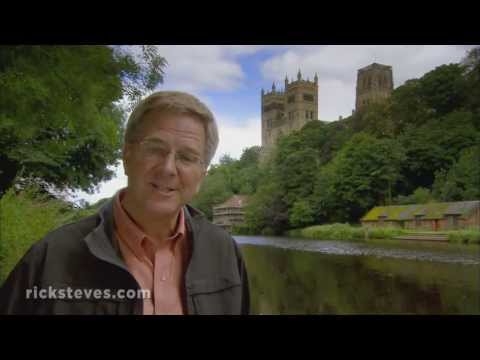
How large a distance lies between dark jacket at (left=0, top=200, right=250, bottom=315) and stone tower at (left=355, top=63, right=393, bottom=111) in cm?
162

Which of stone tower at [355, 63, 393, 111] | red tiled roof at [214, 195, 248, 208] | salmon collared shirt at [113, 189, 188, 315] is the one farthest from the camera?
red tiled roof at [214, 195, 248, 208]

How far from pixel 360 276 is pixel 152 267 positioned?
1.62 metres

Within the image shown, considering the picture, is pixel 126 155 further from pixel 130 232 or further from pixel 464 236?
pixel 464 236

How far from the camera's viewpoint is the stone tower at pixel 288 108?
3.25m

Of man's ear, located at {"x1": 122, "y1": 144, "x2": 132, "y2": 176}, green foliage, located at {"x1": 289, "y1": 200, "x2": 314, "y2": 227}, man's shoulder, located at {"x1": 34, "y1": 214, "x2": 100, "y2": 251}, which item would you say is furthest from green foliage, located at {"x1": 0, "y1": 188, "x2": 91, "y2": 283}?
green foliage, located at {"x1": 289, "y1": 200, "x2": 314, "y2": 227}

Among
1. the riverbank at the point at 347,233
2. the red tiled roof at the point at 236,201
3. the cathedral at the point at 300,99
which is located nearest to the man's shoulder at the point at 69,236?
the red tiled roof at the point at 236,201

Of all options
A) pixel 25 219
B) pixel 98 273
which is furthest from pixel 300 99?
pixel 25 219

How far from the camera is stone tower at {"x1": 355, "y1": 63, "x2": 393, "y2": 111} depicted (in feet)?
10.5

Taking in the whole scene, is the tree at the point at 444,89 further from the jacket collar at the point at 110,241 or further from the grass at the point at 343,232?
the jacket collar at the point at 110,241

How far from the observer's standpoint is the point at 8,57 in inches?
119

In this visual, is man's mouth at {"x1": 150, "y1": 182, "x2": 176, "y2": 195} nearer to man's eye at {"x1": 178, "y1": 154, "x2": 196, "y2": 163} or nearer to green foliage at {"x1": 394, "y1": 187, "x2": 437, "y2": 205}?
man's eye at {"x1": 178, "y1": 154, "x2": 196, "y2": 163}
